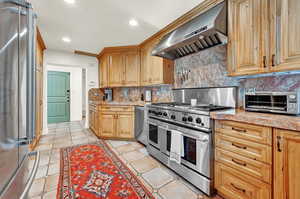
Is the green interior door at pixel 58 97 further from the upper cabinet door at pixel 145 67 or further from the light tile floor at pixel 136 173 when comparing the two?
the upper cabinet door at pixel 145 67

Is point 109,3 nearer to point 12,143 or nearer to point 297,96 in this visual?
point 12,143

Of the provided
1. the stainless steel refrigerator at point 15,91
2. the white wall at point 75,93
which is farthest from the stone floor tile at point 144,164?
the white wall at point 75,93

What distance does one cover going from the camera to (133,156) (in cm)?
250

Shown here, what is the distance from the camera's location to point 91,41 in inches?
130

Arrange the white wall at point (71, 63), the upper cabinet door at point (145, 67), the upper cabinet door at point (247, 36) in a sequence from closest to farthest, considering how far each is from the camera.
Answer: the upper cabinet door at point (247, 36), the upper cabinet door at point (145, 67), the white wall at point (71, 63)

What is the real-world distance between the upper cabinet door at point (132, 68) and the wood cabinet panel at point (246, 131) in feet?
8.40

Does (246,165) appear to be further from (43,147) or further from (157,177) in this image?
(43,147)

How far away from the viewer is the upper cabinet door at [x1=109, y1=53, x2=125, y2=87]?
3744mm

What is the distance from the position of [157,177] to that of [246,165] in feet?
3.58

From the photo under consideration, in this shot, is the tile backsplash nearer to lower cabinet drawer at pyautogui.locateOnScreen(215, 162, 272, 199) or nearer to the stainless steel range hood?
the stainless steel range hood

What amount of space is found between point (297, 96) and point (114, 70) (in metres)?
3.54

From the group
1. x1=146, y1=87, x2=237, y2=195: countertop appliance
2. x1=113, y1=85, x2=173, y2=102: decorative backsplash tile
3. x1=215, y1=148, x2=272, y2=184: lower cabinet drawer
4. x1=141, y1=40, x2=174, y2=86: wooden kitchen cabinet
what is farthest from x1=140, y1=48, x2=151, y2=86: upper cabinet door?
x1=215, y1=148, x2=272, y2=184: lower cabinet drawer

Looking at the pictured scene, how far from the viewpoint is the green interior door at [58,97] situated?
5.47 m

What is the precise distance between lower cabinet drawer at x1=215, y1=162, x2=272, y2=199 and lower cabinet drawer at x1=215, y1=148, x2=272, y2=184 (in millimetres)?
41
